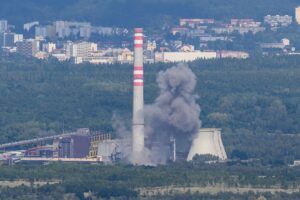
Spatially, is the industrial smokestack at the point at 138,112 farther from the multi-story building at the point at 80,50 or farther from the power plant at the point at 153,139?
the multi-story building at the point at 80,50

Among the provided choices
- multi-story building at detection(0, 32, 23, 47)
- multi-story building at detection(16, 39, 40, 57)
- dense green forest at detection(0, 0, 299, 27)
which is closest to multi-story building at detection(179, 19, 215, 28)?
dense green forest at detection(0, 0, 299, 27)

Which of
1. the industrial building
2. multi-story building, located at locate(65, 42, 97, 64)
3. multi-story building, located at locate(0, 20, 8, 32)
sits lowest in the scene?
the industrial building

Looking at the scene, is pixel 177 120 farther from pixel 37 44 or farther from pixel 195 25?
pixel 195 25

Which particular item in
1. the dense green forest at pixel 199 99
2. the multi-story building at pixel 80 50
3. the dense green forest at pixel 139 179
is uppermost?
the multi-story building at pixel 80 50

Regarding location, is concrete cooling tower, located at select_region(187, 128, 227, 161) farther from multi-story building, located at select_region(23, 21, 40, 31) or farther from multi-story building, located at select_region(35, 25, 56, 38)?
multi-story building, located at select_region(23, 21, 40, 31)

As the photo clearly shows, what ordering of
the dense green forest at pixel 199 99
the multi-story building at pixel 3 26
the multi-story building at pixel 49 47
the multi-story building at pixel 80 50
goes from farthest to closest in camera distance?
the multi-story building at pixel 3 26
the multi-story building at pixel 49 47
the multi-story building at pixel 80 50
the dense green forest at pixel 199 99

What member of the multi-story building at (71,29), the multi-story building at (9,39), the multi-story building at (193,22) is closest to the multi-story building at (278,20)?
the multi-story building at (193,22)

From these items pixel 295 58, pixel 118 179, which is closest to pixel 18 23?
pixel 295 58
